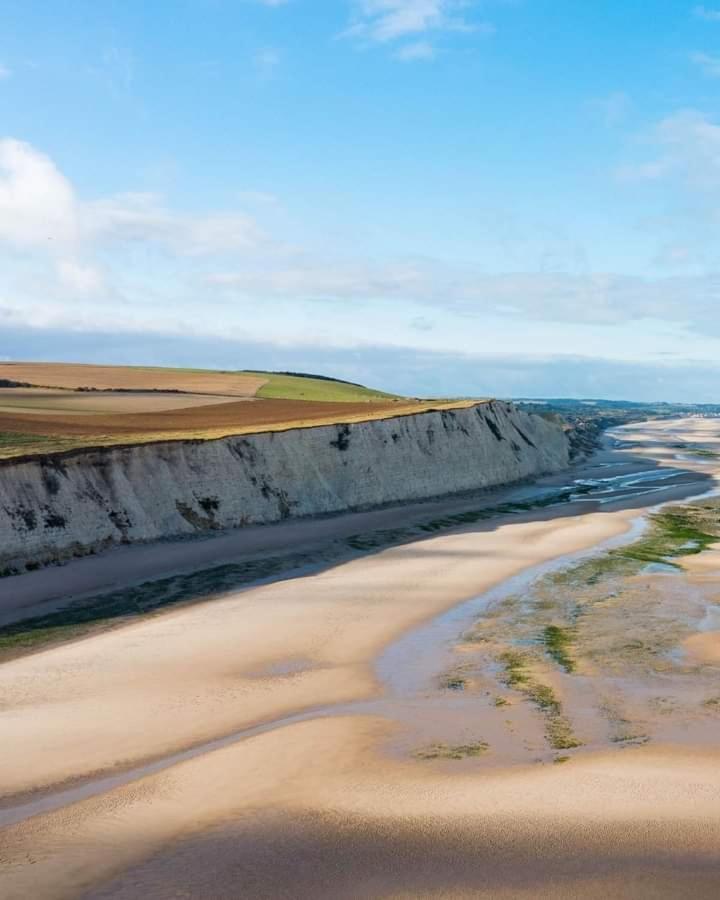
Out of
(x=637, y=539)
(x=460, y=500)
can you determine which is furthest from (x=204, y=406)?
(x=637, y=539)

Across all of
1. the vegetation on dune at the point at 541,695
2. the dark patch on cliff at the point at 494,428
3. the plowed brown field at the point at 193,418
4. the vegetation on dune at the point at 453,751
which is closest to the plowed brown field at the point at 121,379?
the plowed brown field at the point at 193,418

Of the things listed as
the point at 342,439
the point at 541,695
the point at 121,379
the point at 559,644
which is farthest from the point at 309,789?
the point at 121,379

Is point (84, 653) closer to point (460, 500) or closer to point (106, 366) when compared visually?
point (460, 500)

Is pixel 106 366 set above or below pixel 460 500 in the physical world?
above

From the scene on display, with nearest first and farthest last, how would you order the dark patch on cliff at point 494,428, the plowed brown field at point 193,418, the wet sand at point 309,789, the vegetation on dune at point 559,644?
the wet sand at point 309,789
the vegetation on dune at point 559,644
the plowed brown field at point 193,418
the dark patch on cliff at point 494,428

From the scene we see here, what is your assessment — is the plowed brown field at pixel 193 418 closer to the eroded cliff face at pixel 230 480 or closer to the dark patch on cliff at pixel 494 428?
the eroded cliff face at pixel 230 480
